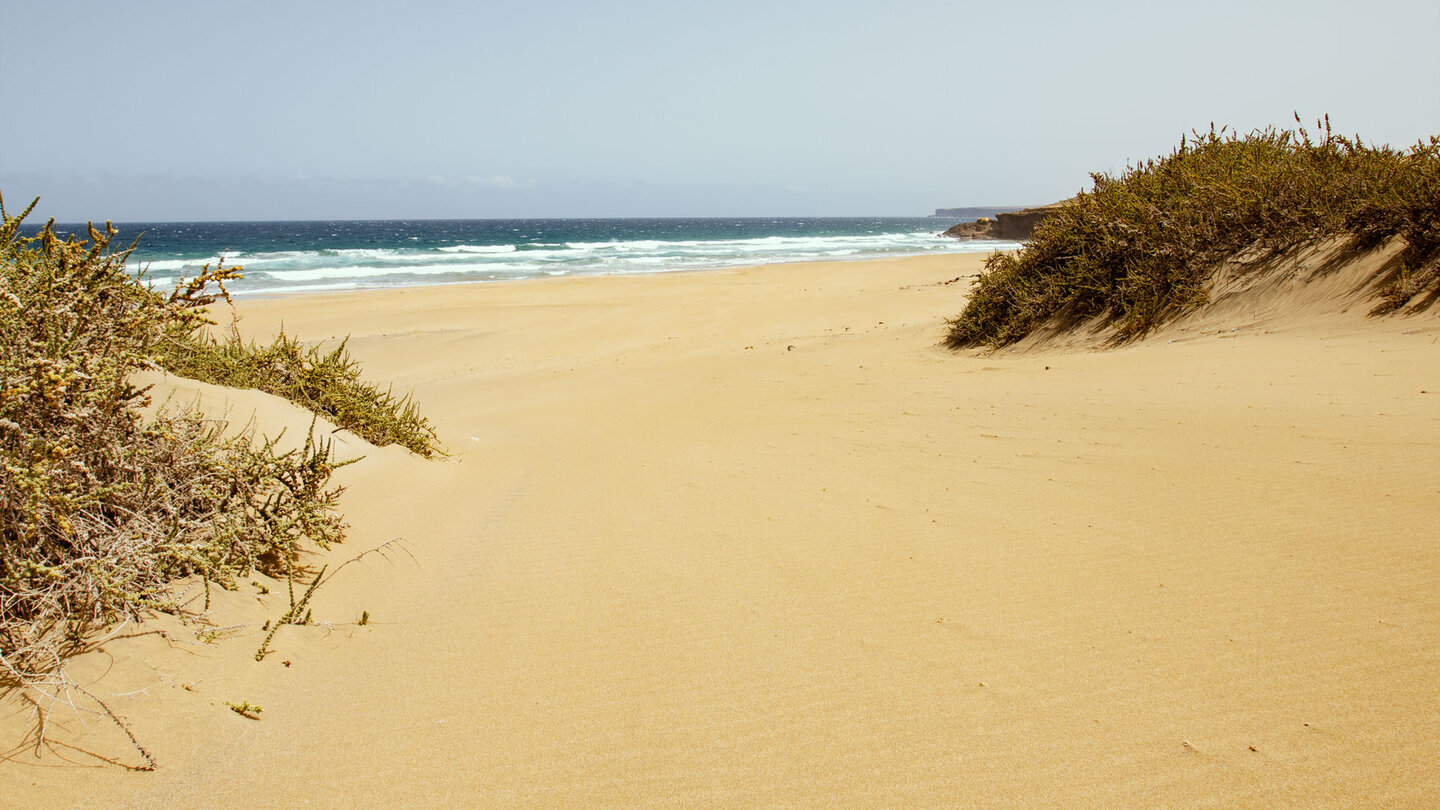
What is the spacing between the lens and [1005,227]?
53.1 m

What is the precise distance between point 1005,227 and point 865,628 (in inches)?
2174

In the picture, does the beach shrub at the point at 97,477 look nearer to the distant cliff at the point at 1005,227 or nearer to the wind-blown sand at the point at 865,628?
the wind-blown sand at the point at 865,628

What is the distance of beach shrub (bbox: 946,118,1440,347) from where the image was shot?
7.68m

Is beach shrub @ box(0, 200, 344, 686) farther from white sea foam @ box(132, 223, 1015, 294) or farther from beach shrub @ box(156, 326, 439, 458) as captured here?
white sea foam @ box(132, 223, 1015, 294)

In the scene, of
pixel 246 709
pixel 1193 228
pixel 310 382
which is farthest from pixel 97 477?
pixel 1193 228

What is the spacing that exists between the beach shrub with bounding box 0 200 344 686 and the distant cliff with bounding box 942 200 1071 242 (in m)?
41.0

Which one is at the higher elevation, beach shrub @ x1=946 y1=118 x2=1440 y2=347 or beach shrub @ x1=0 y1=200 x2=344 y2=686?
beach shrub @ x1=946 y1=118 x2=1440 y2=347

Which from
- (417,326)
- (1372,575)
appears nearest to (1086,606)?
(1372,575)

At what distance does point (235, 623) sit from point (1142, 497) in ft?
12.9

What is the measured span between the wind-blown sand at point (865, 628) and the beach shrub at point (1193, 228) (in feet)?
8.19

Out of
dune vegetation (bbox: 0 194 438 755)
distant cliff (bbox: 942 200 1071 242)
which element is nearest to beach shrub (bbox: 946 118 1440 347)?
dune vegetation (bbox: 0 194 438 755)

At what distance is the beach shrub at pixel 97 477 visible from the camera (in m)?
2.07

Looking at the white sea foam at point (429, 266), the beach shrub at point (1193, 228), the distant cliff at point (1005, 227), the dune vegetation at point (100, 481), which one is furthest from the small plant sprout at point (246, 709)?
the distant cliff at point (1005, 227)

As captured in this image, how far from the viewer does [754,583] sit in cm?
325
